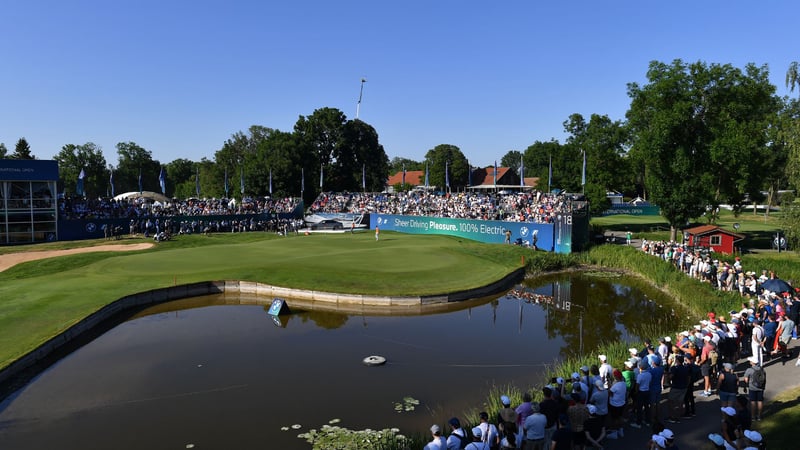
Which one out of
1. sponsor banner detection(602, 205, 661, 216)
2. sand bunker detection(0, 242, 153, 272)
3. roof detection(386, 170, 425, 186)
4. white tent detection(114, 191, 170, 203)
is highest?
roof detection(386, 170, 425, 186)

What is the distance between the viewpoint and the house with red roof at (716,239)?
117 ft

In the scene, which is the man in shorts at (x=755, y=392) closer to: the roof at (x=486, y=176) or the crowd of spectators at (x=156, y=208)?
the crowd of spectators at (x=156, y=208)

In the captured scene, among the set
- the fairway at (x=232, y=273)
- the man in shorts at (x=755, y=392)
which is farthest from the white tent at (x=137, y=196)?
the man in shorts at (x=755, y=392)

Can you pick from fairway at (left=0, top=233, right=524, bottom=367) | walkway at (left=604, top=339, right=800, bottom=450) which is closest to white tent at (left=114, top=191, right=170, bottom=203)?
fairway at (left=0, top=233, right=524, bottom=367)

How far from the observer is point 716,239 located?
120 ft

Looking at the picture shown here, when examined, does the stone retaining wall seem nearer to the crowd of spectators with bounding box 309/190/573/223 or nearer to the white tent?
the crowd of spectators with bounding box 309/190/573/223

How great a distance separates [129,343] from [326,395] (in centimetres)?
1008

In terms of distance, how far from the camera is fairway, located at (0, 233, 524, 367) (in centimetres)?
2194

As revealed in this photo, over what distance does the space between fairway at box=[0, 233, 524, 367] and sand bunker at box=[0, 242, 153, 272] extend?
6.90ft

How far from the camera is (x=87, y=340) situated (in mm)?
20391

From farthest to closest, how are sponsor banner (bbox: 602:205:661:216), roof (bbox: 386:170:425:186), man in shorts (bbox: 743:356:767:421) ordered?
1. roof (bbox: 386:170:425:186)
2. sponsor banner (bbox: 602:205:661:216)
3. man in shorts (bbox: 743:356:767:421)

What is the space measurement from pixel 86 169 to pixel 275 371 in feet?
414

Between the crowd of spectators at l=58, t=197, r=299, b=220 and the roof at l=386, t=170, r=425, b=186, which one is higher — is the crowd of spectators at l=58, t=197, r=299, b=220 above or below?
below

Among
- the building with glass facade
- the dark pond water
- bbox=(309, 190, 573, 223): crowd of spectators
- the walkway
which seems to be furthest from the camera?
bbox=(309, 190, 573, 223): crowd of spectators
